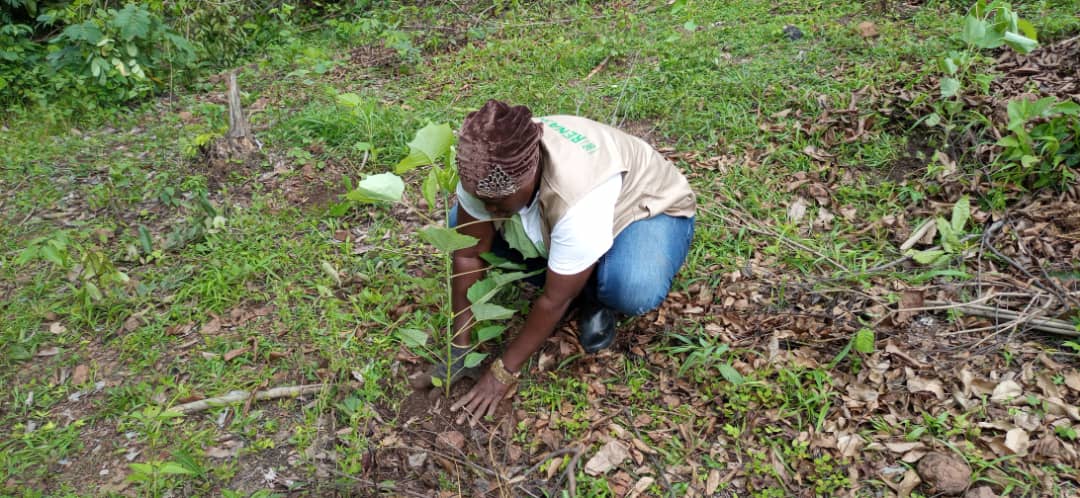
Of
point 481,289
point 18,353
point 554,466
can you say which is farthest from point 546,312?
point 18,353

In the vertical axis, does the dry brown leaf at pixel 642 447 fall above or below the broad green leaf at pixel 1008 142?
below

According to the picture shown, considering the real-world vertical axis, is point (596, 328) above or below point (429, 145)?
below

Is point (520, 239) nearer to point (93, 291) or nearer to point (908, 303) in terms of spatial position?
point (908, 303)

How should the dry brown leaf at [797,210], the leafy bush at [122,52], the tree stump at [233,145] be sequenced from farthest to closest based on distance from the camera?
the leafy bush at [122,52]
the tree stump at [233,145]
the dry brown leaf at [797,210]

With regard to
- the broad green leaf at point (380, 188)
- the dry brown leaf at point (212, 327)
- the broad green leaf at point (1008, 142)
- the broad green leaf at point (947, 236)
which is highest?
the broad green leaf at point (380, 188)

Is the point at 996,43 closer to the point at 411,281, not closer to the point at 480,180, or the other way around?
the point at 480,180

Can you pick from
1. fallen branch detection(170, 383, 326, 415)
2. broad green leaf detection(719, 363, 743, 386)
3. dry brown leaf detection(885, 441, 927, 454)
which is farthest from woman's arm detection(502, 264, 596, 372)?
dry brown leaf detection(885, 441, 927, 454)

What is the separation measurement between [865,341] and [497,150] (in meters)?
1.33

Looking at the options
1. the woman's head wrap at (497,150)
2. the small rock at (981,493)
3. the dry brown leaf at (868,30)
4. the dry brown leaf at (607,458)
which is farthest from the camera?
the dry brown leaf at (868,30)

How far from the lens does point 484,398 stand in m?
2.13

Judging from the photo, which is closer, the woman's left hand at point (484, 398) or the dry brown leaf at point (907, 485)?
the dry brown leaf at point (907, 485)

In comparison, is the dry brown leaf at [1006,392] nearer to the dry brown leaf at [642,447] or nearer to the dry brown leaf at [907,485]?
the dry brown leaf at [907,485]

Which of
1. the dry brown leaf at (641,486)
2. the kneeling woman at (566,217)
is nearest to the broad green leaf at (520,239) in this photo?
the kneeling woman at (566,217)

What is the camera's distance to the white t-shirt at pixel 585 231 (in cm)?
183
